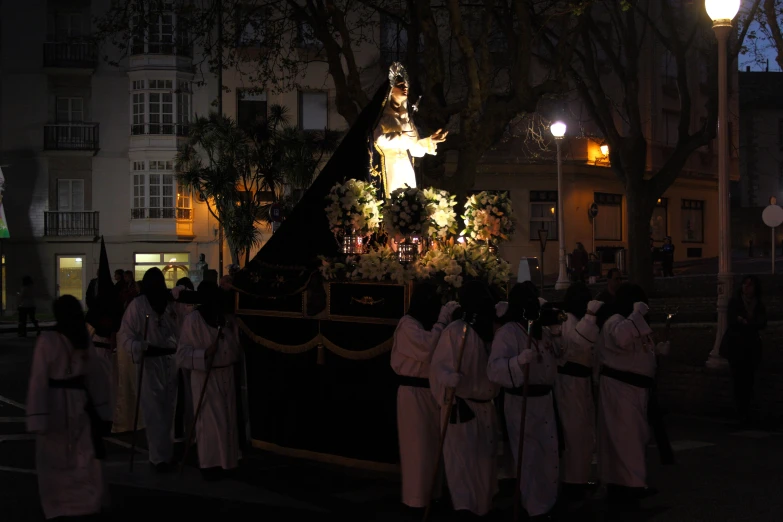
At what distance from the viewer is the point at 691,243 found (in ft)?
143

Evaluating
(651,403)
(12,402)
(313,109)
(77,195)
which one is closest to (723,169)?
(651,403)

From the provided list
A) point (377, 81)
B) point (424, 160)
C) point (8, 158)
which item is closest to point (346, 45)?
point (424, 160)

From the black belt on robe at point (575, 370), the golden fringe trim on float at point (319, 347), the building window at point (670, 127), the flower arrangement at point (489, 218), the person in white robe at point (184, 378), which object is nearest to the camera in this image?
the black belt on robe at point (575, 370)

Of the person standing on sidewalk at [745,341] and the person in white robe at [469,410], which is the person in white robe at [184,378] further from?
the person standing on sidewalk at [745,341]

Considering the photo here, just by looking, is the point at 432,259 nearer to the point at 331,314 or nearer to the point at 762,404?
the point at 331,314

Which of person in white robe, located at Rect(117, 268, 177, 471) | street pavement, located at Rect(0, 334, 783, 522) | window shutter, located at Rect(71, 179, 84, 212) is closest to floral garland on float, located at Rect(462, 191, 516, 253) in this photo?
street pavement, located at Rect(0, 334, 783, 522)

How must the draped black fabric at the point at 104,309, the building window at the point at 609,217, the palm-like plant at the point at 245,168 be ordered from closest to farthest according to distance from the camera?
1. the draped black fabric at the point at 104,309
2. the palm-like plant at the point at 245,168
3. the building window at the point at 609,217

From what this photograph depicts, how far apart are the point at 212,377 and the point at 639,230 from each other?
14619mm

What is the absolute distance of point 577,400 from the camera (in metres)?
9.07

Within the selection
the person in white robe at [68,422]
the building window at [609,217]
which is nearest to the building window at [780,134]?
the building window at [609,217]

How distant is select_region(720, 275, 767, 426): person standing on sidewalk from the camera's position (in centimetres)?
1273

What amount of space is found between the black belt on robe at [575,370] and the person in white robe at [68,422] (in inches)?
159

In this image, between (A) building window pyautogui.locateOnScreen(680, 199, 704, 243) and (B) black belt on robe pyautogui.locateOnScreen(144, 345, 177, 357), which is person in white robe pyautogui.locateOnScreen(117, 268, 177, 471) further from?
(A) building window pyautogui.locateOnScreen(680, 199, 704, 243)

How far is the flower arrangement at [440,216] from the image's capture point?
9953mm
